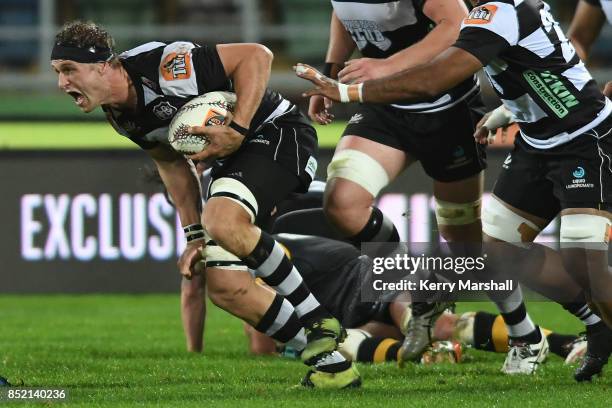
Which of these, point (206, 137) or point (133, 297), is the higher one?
point (206, 137)

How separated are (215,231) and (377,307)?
2.05 meters

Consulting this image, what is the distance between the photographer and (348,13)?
644cm

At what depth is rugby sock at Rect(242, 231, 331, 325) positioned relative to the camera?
18.1 ft

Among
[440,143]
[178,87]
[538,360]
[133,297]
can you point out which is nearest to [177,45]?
[178,87]

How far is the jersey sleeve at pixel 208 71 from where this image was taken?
573 centimetres

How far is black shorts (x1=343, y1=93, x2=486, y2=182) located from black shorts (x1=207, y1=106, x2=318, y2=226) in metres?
0.58

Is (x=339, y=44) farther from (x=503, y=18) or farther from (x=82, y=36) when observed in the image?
(x=82, y=36)

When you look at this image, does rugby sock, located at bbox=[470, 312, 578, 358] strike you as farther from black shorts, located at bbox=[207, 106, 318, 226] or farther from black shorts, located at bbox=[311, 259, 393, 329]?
black shorts, located at bbox=[207, 106, 318, 226]

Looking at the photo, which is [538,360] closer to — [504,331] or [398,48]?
[504,331]

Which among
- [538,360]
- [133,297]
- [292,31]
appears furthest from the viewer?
[292,31]

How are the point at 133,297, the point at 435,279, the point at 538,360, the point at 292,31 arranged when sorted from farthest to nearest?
the point at 292,31 → the point at 133,297 → the point at 435,279 → the point at 538,360

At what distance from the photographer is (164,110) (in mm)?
5770

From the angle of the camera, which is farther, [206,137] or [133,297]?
[133,297]

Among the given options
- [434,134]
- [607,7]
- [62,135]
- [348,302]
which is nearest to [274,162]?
[434,134]
